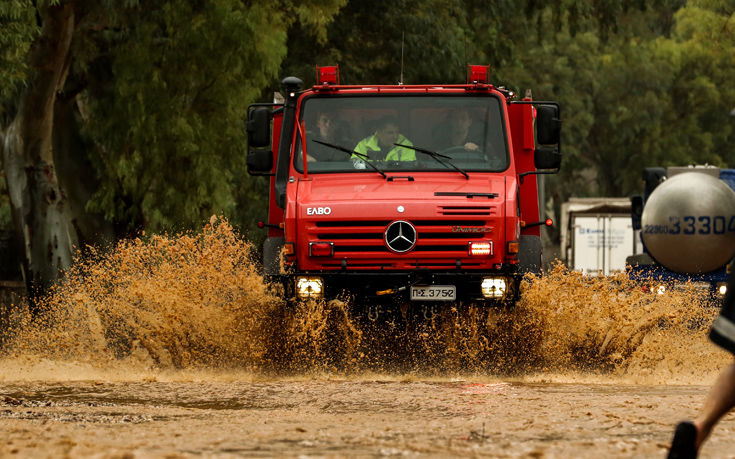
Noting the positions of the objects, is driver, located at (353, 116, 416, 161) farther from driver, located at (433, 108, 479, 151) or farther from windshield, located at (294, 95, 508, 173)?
driver, located at (433, 108, 479, 151)

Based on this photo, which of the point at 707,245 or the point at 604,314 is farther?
the point at 604,314

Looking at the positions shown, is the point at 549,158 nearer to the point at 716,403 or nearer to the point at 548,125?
the point at 548,125

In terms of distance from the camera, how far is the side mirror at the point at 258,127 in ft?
41.6

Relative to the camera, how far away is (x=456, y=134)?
41.6 feet

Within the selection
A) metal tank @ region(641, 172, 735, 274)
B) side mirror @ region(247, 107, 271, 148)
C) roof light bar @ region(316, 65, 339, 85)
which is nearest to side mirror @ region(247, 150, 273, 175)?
side mirror @ region(247, 107, 271, 148)

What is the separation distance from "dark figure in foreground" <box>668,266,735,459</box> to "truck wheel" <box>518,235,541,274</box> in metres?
6.12

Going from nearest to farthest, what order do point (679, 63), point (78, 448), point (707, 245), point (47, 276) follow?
point (78, 448)
point (707, 245)
point (47, 276)
point (679, 63)

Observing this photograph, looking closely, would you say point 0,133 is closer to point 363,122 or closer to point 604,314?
point 363,122

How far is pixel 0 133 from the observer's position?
20.4m

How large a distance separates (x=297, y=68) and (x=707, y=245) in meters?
15.7

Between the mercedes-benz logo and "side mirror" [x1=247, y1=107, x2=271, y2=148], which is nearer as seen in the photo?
the mercedes-benz logo

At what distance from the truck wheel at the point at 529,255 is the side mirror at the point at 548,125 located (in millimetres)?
905

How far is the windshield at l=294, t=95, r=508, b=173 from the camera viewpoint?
12.5 metres

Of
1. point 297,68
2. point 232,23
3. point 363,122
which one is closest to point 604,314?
point 363,122
